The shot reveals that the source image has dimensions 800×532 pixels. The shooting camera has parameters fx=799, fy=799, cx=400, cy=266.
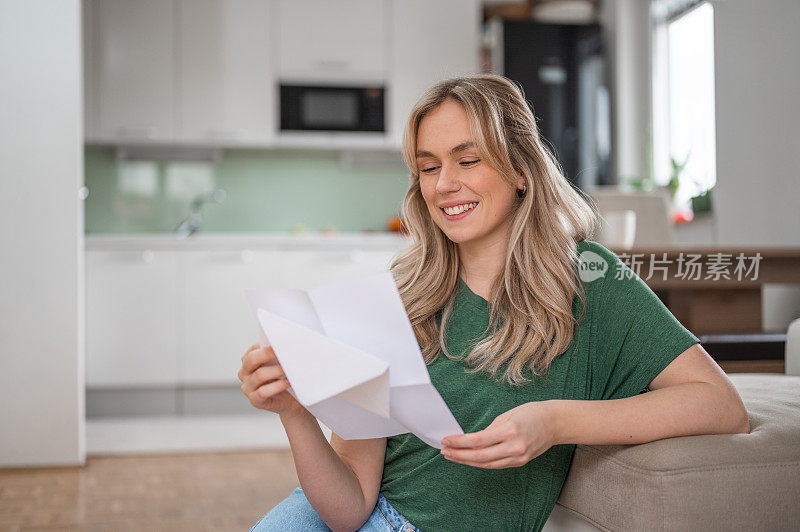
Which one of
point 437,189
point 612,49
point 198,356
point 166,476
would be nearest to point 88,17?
point 198,356

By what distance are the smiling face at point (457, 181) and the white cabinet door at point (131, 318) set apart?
3378mm

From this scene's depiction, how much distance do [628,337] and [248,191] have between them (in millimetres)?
4227

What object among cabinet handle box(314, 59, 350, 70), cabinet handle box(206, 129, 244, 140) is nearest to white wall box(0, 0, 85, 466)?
cabinet handle box(206, 129, 244, 140)

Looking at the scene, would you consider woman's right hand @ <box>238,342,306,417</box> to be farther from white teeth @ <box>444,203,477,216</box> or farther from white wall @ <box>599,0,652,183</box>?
white wall @ <box>599,0,652,183</box>

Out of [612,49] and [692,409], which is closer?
[692,409]

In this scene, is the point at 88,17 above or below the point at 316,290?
above

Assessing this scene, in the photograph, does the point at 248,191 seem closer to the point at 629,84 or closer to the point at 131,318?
the point at 131,318

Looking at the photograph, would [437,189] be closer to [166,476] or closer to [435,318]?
[435,318]

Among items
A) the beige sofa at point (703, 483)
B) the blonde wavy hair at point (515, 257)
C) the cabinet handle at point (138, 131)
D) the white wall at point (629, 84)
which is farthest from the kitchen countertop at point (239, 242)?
the beige sofa at point (703, 483)

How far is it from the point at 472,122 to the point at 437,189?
11cm

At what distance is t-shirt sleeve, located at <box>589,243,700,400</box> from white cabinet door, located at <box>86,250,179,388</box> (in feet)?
11.6

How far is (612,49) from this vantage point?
198 inches

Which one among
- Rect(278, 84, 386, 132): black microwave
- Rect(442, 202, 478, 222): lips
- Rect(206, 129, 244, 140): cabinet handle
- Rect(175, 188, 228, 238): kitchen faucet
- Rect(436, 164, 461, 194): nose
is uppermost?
Rect(278, 84, 386, 132): black microwave

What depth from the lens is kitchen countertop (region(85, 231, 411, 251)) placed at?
4234mm
